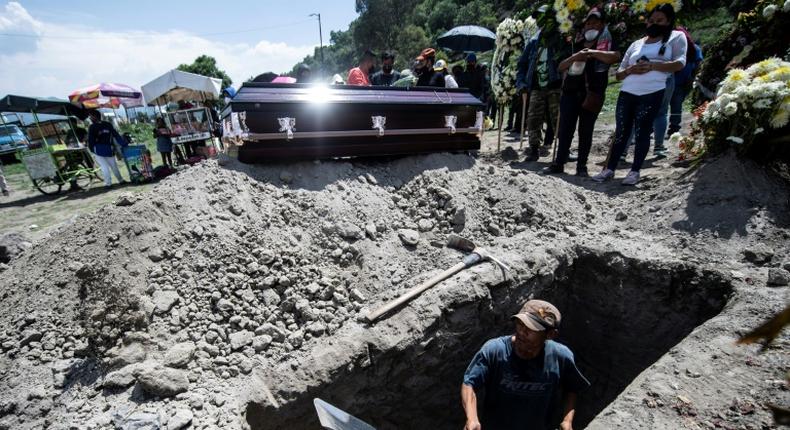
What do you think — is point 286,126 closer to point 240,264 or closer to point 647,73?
point 240,264

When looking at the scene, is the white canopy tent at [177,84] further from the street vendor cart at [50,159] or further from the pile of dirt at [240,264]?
the pile of dirt at [240,264]

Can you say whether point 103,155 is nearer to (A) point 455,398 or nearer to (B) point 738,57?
(A) point 455,398

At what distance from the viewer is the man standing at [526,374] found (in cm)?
267

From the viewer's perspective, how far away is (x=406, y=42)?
46.9 metres

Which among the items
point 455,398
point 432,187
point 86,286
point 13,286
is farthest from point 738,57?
point 13,286

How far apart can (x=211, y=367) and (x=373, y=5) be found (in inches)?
2546

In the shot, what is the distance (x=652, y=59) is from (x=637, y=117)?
62cm

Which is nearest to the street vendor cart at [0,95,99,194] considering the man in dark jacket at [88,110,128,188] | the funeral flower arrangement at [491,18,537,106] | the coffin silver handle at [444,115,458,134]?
the man in dark jacket at [88,110,128,188]

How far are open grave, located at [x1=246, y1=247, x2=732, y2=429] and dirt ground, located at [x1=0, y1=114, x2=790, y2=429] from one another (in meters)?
0.02

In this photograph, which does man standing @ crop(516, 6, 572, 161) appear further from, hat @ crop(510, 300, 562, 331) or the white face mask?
hat @ crop(510, 300, 562, 331)

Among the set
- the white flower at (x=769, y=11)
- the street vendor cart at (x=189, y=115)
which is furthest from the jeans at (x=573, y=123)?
the street vendor cart at (x=189, y=115)

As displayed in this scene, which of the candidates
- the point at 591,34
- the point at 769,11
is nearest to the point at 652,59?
the point at 591,34

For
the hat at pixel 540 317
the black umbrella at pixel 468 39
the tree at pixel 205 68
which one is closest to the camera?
the hat at pixel 540 317

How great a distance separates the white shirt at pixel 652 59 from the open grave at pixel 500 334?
2.05 meters
